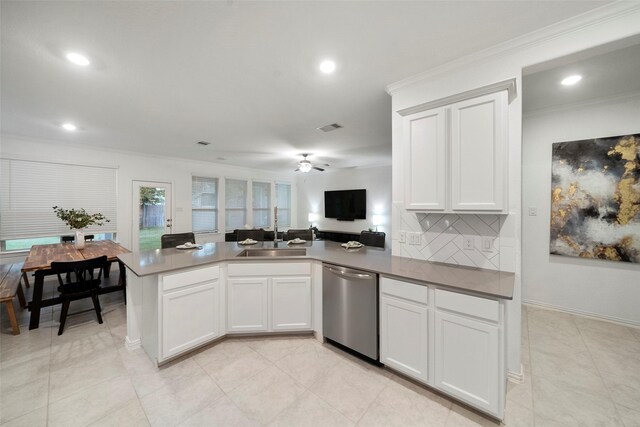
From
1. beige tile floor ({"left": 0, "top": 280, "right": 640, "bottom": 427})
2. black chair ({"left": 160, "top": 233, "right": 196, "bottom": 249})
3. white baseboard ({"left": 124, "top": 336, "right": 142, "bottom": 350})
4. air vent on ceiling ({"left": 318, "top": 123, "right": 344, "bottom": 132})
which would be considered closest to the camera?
beige tile floor ({"left": 0, "top": 280, "right": 640, "bottom": 427})

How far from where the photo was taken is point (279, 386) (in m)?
1.88

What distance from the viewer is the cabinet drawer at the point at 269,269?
2.49 metres

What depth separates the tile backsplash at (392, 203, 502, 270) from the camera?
196cm

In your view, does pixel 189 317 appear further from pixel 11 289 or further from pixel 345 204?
pixel 345 204

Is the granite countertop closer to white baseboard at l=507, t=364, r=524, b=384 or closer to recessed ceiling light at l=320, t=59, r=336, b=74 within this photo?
white baseboard at l=507, t=364, r=524, b=384

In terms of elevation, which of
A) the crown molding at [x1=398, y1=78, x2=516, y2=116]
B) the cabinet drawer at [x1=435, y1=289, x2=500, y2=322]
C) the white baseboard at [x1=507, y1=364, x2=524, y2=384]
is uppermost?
the crown molding at [x1=398, y1=78, x2=516, y2=116]

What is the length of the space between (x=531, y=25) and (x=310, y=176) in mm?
6784

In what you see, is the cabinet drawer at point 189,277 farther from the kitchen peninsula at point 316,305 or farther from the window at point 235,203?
the window at point 235,203

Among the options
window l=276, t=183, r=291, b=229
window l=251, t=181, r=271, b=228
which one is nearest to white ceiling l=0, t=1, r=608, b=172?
window l=251, t=181, r=271, b=228

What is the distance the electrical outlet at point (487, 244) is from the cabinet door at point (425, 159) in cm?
44

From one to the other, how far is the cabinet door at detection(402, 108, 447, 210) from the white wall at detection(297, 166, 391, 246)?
4.39 metres

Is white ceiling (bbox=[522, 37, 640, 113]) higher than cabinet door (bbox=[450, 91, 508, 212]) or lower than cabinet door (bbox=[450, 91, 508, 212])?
higher

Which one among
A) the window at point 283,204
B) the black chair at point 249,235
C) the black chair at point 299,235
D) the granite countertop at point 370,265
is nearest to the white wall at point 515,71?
the granite countertop at point 370,265

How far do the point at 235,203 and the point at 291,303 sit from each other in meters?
5.18
